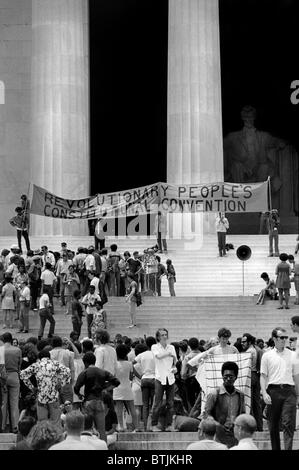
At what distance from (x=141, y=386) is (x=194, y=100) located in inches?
959

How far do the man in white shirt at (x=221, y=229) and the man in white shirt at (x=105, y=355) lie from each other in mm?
19444

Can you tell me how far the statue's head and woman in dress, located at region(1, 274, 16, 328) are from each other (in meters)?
27.7

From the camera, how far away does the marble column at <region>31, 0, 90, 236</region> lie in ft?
147

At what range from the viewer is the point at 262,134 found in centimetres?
5822

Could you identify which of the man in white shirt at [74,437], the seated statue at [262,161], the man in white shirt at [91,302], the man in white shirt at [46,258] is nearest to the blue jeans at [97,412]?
the man in white shirt at [74,437]

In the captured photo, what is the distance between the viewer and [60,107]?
45.2 metres

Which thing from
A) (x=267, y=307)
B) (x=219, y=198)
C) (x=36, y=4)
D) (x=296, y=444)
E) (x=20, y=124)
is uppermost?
(x=36, y=4)

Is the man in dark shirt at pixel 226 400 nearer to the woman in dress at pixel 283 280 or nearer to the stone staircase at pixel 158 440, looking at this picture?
the stone staircase at pixel 158 440

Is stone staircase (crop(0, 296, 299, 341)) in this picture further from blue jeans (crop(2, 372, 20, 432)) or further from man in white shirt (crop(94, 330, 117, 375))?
man in white shirt (crop(94, 330, 117, 375))

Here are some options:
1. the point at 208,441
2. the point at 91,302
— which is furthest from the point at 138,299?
the point at 208,441

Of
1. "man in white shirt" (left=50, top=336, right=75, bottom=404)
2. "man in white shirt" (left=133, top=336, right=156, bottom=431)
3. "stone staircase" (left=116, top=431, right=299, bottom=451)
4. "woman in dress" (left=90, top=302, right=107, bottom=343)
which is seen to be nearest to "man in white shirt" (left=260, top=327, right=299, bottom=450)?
"stone staircase" (left=116, top=431, right=299, bottom=451)
